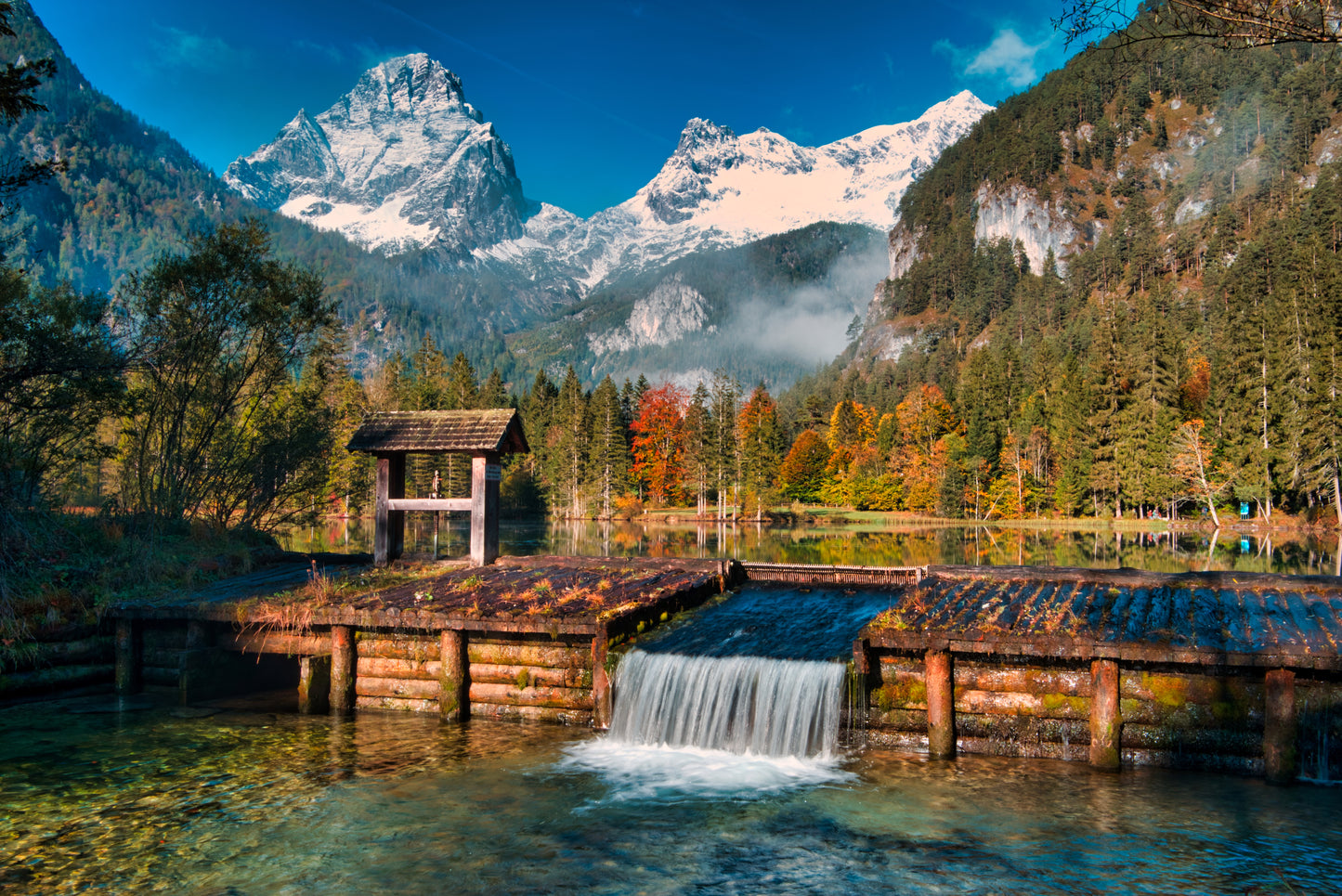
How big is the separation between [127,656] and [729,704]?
38.1ft

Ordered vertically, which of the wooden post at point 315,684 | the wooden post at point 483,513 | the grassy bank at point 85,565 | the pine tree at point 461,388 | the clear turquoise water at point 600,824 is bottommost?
the clear turquoise water at point 600,824

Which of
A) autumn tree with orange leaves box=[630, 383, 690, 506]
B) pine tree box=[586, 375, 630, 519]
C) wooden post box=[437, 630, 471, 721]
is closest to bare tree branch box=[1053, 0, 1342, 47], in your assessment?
wooden post box=[437, 630, 471, 721]

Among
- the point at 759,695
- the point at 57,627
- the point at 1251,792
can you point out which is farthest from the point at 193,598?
the point at 1251,792

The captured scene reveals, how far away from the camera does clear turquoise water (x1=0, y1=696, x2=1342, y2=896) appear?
307 inches

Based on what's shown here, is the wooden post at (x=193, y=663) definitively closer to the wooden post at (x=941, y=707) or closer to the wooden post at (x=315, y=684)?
the wooden post at (x=315, y=684)

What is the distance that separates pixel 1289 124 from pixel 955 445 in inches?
5581

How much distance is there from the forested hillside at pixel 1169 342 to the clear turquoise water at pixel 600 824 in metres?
8.06

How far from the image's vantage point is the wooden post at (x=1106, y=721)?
10.5 meters

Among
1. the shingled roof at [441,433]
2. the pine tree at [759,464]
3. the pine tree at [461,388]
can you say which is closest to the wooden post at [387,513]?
the shingled roof at [441,433]

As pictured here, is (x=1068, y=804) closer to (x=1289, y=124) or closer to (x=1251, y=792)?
(x=1251, y=792)

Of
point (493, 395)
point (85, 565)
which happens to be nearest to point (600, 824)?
point (85, 565)

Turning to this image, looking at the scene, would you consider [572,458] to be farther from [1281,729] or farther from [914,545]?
[1281,729]

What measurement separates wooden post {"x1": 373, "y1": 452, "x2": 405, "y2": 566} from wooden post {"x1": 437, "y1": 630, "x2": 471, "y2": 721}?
650cm

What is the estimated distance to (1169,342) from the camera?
69.9 meters
